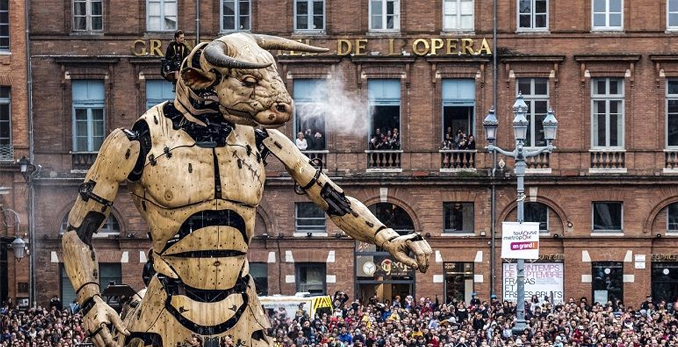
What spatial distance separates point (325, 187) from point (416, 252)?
104cm

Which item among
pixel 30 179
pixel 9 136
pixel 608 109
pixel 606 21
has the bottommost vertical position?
pixel 30 179

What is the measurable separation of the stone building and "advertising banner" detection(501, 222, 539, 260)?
2174cm

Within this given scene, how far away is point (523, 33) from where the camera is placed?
58312 mm

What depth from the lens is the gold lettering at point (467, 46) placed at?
58531 millimetres

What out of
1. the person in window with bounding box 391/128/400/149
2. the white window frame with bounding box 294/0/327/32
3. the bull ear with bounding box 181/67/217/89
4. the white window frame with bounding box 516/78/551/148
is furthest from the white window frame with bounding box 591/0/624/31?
the bull ear with bounding box 181/67/217/89

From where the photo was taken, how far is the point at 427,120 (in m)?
58.8

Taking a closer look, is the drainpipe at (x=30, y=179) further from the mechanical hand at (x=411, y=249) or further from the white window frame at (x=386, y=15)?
the mechanical hand at (x=411, y=249)

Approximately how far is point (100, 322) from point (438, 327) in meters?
28.7

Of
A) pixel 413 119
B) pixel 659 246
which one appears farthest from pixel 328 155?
pixel 659 246

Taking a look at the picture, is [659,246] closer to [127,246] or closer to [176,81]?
[127,246]

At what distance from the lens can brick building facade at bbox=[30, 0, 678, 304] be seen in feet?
191

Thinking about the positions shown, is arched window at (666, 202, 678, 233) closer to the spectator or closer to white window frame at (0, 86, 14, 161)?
the spectator

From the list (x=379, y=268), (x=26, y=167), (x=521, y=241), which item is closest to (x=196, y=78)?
(x=521, y=241)

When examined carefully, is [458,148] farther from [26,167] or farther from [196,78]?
[196,78]
